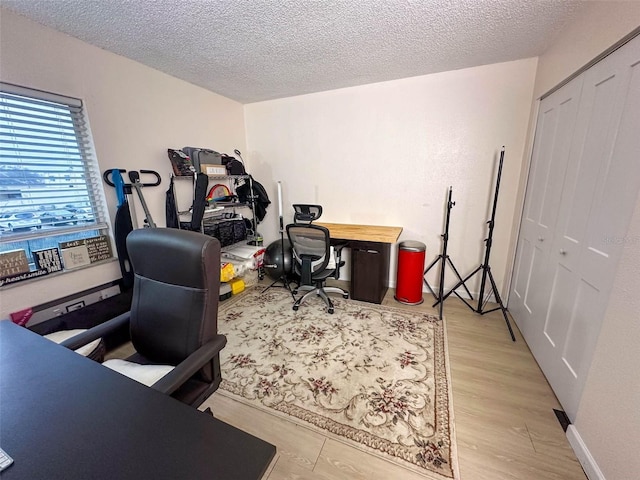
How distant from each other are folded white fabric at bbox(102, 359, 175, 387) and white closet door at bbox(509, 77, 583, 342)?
2.52 meters

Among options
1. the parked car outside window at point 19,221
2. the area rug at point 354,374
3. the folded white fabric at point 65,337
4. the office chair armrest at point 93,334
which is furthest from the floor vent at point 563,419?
the parked car outside window at point 19,221

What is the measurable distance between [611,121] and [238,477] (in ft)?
7.33

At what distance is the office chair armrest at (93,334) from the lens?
3.68 ft

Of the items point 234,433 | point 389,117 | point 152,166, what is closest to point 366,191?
point 389,117

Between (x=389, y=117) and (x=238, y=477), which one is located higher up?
(x=389, y=117)

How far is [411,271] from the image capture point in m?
2.88

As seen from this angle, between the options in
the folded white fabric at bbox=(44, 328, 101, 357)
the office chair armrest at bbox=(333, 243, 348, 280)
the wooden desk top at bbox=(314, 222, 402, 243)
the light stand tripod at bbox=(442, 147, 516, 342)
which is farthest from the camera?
the office chair armrest at bbox=(333, 243, 348, 280)

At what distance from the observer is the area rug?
1.45m

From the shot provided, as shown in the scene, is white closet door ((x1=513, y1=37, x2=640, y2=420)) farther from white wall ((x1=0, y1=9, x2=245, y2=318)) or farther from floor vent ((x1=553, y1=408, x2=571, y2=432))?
white wall ((x1=0, y1=9, x2=245, y2=318))

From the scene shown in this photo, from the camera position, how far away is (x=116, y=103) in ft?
7.46

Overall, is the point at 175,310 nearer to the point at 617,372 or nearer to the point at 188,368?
the point at 188,368

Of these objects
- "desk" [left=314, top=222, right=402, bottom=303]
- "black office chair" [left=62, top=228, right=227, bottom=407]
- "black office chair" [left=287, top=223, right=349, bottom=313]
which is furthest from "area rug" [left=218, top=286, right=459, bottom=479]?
"black office chair" [left=62, top=228, right=227, bottom=407]

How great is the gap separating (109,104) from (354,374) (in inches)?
119

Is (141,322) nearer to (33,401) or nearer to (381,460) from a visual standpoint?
(33,401)
